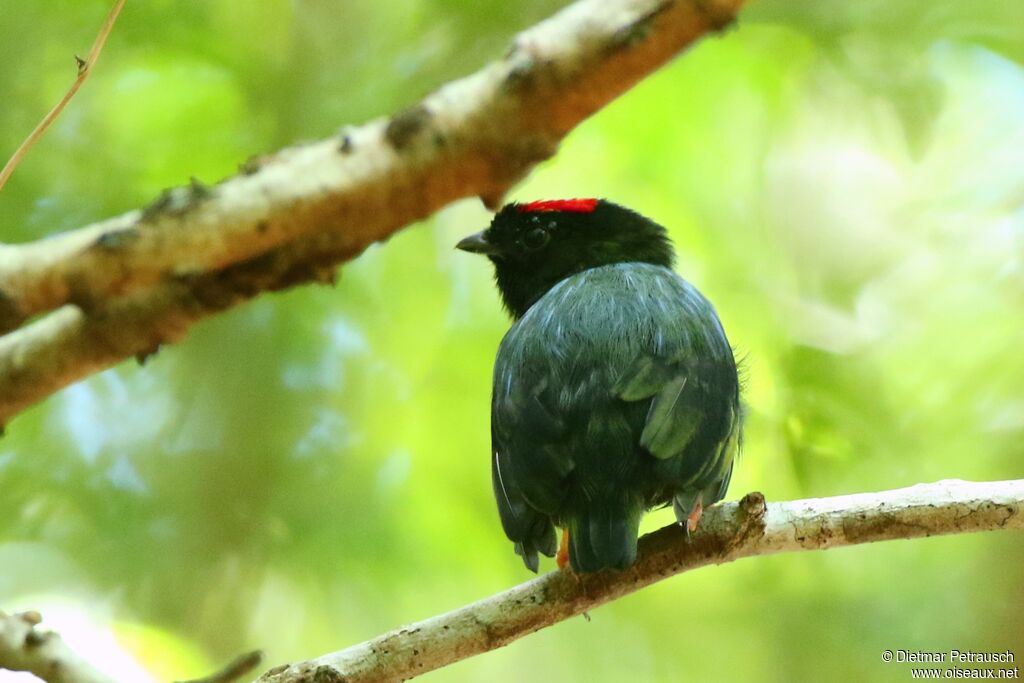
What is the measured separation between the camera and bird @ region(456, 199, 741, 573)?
10.6 feet

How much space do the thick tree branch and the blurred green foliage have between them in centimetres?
277

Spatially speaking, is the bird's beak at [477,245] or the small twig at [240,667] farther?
the bird's beak at [477,245]

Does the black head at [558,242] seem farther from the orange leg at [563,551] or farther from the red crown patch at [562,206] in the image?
the orange leg at [563,551]

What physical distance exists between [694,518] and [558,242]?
1853mm

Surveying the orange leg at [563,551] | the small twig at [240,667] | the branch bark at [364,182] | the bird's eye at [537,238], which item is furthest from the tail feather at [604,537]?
the bird's eye at [537,238]

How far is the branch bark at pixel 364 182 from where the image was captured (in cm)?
206

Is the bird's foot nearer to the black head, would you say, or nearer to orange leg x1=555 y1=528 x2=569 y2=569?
orange leg x1=555 y1=528 x2=569 y2=569

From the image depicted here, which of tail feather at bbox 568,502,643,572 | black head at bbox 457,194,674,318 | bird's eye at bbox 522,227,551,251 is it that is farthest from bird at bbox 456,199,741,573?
bird's eye at bbox 522,227,551,251

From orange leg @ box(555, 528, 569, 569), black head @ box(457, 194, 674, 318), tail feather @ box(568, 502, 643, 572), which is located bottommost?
tail feather @ box(568, 502, 643, 572)

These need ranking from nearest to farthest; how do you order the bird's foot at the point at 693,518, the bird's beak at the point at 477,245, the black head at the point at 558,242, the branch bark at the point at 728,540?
1. the branch bark at the point at 728,540
2. the bird's foot at the point at 693,518
3. the black head at the point at 558,242
4. the bird's beak at the point at 477,245

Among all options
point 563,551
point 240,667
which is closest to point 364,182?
point 240,667

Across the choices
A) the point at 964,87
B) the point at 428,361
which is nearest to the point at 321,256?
the point at 428,361

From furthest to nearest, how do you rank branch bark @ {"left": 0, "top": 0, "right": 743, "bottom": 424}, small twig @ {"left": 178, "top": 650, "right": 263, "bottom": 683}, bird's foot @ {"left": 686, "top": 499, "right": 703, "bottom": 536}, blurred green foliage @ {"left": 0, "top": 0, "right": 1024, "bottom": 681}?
blurred green foliage @ {"left": 0, "top": 0, "right": 1024, "bottom": 681}, bird's foot @ {"left": 686, "top": 499, "right": 703, "bottom": 536}, small twig @ {"left": 178, "top": 650, "right": 263, "bottom": 683}, branch bark @ {"left": 0, "top": 0, "right": 743, "bottom": 424}

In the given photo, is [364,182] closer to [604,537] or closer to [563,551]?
[604,537]
